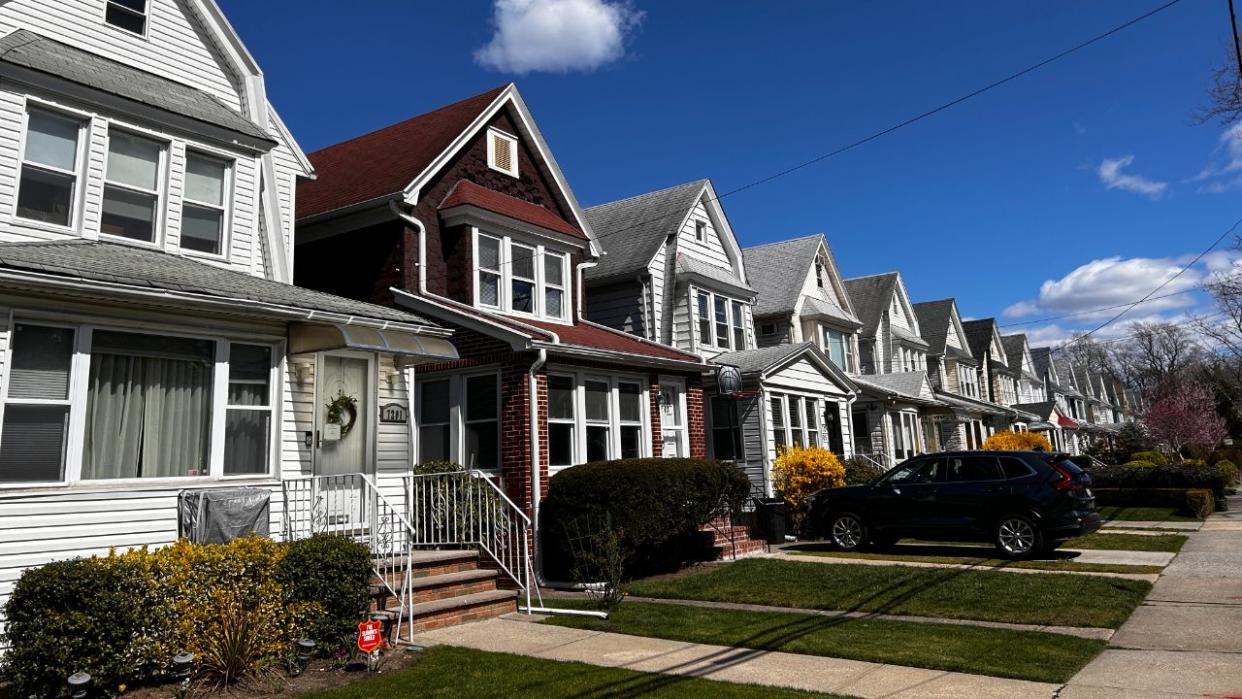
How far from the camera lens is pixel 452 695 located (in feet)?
22.1

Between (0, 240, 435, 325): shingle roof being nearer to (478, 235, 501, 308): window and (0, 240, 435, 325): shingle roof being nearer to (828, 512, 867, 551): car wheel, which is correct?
(478, 235, 501, 308): window

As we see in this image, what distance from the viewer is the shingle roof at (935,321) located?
140 feet

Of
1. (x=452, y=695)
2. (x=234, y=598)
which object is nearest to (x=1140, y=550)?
(x=452, y=695)

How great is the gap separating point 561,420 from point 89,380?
7.65m

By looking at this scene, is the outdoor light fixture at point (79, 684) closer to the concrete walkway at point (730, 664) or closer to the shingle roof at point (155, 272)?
the concrete walkway at point (730, 664)

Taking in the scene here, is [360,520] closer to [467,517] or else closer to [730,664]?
[467,517]

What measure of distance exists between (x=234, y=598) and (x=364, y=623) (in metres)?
1.20

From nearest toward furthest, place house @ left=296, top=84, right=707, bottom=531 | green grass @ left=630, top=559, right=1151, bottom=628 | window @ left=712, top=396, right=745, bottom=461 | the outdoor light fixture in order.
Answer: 1. the outdoor light fixture
2. green grass @ left=630, top=559, right=1151, bottom=628
3. house @ left=296, top=84, right=707, bottom=531
4. window @ left=712, top=396, right=745, bottom=461

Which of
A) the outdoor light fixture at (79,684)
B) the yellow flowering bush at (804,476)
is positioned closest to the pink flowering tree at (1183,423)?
the yellow flowering bush at (804,476)

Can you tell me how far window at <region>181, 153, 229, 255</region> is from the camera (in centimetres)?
1117

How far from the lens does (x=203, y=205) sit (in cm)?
1131

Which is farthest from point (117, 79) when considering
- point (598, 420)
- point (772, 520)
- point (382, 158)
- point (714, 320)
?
point (714, 320)

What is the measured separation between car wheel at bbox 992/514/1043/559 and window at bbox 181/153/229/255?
42.9ft

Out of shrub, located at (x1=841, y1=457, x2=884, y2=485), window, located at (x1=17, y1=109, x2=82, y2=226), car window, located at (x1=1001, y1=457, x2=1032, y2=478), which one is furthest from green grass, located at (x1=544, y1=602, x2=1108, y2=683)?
shrub, located at (x1=841, y1=457, x2=884, y2=485)
